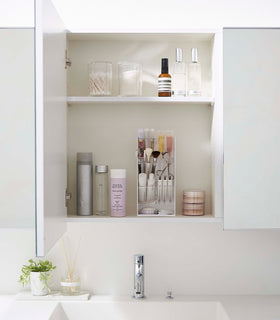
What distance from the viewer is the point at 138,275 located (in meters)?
1.88

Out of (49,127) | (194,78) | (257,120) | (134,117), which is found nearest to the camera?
(49,127)

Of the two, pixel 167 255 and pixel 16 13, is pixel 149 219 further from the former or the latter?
pixel 16 13

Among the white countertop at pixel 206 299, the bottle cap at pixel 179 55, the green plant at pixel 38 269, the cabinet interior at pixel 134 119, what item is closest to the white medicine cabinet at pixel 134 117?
the cabinet interior at pixel 134 119

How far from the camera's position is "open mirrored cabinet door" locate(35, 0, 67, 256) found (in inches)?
51.1

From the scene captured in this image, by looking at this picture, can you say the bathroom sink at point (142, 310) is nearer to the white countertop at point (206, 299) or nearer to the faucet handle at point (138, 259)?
the white countertop at point (206, 299)

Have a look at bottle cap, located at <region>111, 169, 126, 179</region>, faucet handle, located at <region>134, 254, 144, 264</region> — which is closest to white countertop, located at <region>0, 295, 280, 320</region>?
faucet handle, located at <region>134, 254, 144, 264</region>

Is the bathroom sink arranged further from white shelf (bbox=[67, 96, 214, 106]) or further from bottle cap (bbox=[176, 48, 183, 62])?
bottle cap (bbox=[176, 48, 183, 62])

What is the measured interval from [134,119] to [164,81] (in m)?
0.22

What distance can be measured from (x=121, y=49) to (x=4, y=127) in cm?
53

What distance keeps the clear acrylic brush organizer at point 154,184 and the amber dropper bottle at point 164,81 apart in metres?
0.16

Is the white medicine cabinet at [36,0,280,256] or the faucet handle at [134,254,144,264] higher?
the white medicine cabinet at [36,0,280,256]

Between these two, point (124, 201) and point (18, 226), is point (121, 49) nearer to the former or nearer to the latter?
point (124, 201)

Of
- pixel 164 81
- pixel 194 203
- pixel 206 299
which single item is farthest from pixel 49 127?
pixel 206 299

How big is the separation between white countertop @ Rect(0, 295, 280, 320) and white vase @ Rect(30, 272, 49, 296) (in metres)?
0.04
